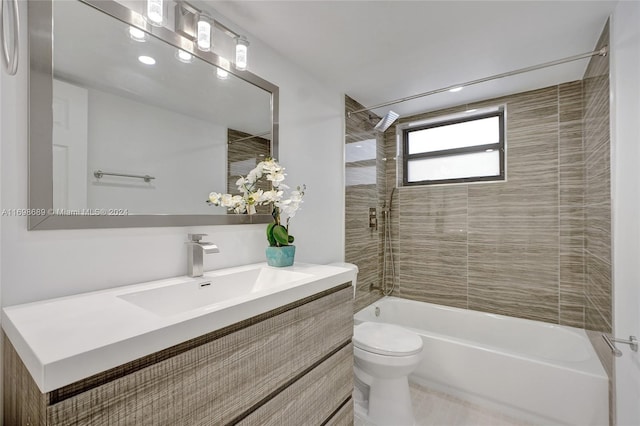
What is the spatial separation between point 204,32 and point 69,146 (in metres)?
0.75

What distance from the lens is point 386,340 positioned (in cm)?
176

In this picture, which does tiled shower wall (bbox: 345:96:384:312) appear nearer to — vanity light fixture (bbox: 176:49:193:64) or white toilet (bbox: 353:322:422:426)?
white toilet (bbox: 353:322:422:426)

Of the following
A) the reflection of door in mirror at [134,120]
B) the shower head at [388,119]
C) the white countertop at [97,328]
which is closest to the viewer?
the white countertop at [97,328]

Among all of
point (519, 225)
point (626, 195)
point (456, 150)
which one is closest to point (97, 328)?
point (626, 195)

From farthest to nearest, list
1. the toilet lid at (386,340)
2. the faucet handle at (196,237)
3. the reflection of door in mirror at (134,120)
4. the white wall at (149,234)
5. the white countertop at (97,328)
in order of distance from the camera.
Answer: the toilet lid at (386,340)
the faucet handle at (196,237)
the reflection of door in mirror at (134,120)
the white wall at (149,234)
the white countertop at (97,328)

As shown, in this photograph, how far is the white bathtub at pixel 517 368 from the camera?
5.25 ft

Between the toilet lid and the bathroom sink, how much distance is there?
77cm

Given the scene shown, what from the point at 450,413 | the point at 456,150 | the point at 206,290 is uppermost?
the point at 456,150

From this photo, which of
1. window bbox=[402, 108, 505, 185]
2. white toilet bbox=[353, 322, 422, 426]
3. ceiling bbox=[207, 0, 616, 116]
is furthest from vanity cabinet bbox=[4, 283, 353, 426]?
window bbox=[402, 108, 505, 185]

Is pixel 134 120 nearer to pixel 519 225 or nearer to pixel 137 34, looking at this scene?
pixel 137 34

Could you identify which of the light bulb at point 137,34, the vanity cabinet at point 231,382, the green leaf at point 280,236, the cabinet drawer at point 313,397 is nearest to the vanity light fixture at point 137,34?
the light bulb at point 137,34

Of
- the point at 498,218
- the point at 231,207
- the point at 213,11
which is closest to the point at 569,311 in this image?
the point at 498,218

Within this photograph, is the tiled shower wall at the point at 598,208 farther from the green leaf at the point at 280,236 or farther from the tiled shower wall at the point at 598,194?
the green leaf at the point at 280,236

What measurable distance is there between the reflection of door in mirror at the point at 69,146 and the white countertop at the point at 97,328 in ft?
1.09
